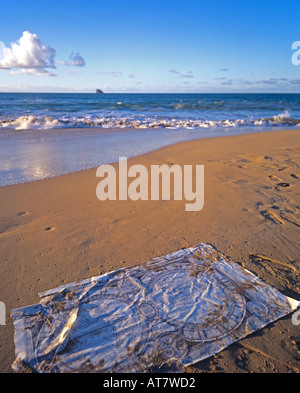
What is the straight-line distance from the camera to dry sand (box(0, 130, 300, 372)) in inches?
67.5

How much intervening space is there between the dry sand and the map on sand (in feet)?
0.31

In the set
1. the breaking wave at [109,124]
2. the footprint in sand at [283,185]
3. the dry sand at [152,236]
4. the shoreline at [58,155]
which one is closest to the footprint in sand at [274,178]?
the dry sand at [152,236]

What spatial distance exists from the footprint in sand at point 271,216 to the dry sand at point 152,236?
0.01 metres

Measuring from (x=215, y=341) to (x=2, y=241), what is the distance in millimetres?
2378

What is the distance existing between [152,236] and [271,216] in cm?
166

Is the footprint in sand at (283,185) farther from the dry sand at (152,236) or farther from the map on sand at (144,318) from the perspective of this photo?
the map on sand at (144,318)

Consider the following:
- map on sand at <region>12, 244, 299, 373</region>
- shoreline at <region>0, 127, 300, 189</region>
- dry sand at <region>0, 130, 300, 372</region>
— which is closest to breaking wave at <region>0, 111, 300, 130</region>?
shoreline at <region>0, 127, 300, 189</region>

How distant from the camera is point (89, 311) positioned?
1.89 metres

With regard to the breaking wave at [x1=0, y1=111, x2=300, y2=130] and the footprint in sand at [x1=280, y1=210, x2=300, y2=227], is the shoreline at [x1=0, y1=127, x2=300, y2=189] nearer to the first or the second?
the breaking wave at [x1=0, y1=111, x2=300, y2=130]

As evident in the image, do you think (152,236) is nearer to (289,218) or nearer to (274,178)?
(289,218)

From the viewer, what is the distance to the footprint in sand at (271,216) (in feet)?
10.5

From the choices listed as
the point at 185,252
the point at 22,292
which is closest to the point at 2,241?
the point at 22,292
